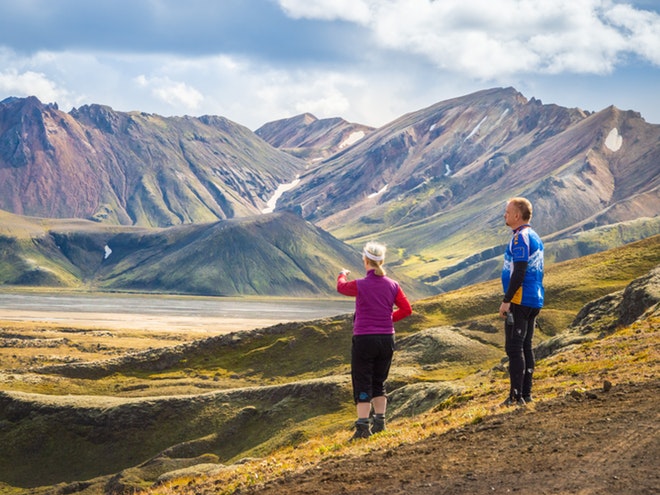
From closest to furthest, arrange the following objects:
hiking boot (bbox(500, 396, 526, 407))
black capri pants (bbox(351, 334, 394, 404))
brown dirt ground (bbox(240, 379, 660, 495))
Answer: brown dirt ground (bbox(240, 379, 660, 495)) < black capri pants (bbox(351, 334, 394, 404)) < hiking boot (bbox(500, 396, 526, 407))

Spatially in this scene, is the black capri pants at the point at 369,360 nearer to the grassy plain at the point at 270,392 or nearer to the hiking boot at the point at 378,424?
the hiking boot at the point at 378,424

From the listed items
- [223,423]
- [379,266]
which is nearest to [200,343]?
[223,423]

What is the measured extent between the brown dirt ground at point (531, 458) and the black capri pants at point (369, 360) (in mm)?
2042

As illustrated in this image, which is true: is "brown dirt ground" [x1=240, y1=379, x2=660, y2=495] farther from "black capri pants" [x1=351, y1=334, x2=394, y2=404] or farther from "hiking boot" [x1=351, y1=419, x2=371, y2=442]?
"hiking boot" [x1=351, y1=419, x2=371, y2=442]

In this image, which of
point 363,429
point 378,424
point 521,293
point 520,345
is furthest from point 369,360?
point 521,293

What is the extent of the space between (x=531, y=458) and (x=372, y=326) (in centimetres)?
561

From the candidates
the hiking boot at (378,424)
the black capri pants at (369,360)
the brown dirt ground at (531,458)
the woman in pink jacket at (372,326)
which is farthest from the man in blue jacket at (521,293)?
the hiking boot at (378,424)

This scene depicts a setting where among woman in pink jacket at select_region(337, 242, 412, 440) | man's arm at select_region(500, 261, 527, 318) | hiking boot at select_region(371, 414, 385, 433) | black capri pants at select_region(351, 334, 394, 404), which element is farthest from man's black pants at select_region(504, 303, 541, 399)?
hiking boot at select_region(371, 414, 385, 433)

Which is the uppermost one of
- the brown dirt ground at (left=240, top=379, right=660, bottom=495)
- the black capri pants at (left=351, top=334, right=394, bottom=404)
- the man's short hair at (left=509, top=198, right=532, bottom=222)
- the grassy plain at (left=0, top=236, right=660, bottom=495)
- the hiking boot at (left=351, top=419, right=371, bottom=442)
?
the man's short hair at (left=509, top=198, right=532, bottom=222)

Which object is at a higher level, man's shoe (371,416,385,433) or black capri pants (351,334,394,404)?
black capri pants (351,334,394,404)

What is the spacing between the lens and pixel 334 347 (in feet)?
251

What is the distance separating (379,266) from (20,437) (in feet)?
137

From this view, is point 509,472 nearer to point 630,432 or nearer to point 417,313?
point 630,432

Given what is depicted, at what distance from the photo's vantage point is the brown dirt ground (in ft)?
39.9
